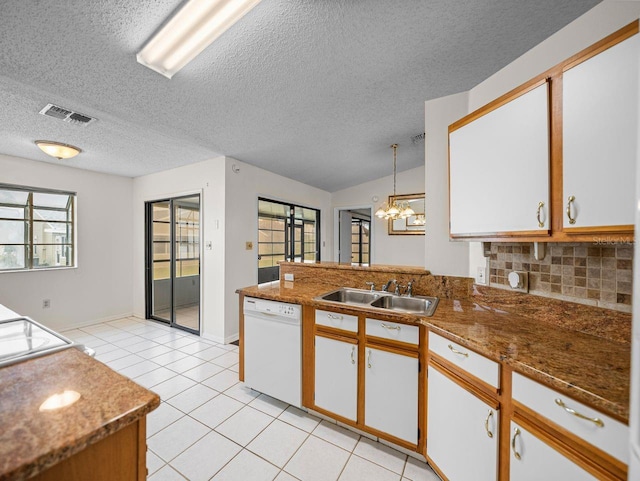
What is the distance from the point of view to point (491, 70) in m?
1.93

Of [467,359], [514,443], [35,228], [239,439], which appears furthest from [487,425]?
[35,228]

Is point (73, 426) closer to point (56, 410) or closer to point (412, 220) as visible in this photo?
point (56, 410)

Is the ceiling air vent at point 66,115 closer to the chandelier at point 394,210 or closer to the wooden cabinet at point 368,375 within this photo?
the wooden cabinet at point 368,375

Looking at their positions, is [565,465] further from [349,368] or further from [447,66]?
[447,66]

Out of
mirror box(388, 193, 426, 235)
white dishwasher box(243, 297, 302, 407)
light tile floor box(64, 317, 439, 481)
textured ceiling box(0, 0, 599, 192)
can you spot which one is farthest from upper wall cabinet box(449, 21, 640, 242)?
mirror box(388, 193, 426, 235)

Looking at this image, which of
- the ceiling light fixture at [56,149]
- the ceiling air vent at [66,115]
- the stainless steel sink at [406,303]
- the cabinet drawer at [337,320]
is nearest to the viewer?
the cabinet drawer at [337,320]

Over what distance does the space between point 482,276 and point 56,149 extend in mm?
4343

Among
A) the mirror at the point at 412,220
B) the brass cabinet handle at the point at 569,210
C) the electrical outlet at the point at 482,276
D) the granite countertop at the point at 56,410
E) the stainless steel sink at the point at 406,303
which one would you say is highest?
the mirror at the point at 412,220

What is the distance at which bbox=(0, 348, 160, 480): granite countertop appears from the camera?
22.1 inches

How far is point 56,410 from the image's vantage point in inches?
28.1

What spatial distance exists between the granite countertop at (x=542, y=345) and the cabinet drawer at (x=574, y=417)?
32 mm

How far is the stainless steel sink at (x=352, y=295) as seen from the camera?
2275 mm

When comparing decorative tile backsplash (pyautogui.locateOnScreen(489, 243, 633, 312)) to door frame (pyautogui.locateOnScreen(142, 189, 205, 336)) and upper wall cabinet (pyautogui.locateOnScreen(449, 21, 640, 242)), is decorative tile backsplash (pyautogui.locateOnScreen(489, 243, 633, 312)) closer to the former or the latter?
upper wall cabinet (pyautogui.locateOnScreen(449, 21, 640, 242))

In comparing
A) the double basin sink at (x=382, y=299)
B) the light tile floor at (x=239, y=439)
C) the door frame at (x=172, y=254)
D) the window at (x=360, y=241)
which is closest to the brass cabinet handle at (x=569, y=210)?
the double basin sink at (x=382, y=299)
